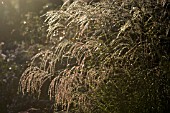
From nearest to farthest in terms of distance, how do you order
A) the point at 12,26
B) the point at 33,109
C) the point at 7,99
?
the point at 33,109 → the point at 7,99 → the point at 12,26

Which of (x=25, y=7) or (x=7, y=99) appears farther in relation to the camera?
(x=25, y=7)

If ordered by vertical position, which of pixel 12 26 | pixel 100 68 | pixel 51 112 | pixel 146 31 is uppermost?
pixel 12 26

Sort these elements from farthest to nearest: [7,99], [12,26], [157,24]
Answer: [12,26] → [7,99] → [157,24]

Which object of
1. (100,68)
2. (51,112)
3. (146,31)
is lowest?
(51,112)

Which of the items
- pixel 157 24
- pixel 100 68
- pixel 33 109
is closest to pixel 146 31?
pixel 157 24

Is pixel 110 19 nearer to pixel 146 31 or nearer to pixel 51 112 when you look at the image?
pixel 146 31

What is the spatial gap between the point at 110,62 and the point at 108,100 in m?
0.30

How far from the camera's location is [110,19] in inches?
147

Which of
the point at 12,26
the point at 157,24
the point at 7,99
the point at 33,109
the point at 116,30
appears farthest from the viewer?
the point at 12,26

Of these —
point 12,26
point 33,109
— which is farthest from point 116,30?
point 12,26

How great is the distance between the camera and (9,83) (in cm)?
600

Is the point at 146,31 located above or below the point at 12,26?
below

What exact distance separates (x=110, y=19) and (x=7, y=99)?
250 centimetres

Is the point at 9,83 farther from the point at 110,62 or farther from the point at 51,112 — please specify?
the point at 110,62
